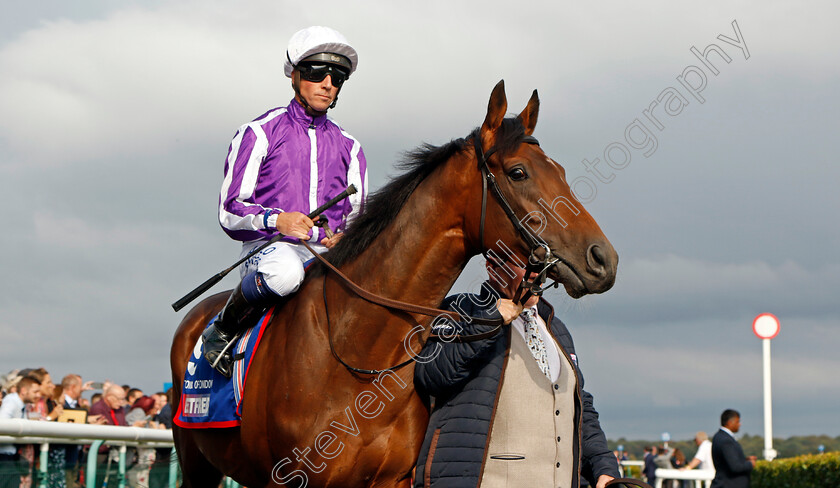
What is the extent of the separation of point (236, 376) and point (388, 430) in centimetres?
79

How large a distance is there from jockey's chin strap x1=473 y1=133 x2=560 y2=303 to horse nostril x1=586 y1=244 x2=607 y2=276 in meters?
0.12

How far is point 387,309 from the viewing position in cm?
348

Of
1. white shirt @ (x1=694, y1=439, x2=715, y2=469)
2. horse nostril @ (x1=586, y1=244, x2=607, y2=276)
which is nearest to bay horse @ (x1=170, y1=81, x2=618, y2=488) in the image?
horse nostril @ (x1=586, y1=244, x2=607, y2=276)

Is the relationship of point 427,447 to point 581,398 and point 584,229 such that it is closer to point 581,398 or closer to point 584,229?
point 581,398

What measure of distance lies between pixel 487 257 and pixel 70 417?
16.9 feet

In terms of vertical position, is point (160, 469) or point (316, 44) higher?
point (316, 44)

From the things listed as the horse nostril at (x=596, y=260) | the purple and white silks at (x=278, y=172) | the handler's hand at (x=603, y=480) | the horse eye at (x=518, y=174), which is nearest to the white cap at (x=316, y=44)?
the purple and white silks at (x=278, y=172)

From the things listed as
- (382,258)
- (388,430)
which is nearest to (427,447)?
(388,430)

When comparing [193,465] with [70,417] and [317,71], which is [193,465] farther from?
[70,417]

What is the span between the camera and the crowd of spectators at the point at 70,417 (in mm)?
5129

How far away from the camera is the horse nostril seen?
3059 millimetres

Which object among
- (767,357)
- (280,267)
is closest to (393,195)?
(280,267)

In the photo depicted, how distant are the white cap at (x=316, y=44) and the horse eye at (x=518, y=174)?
133 cm

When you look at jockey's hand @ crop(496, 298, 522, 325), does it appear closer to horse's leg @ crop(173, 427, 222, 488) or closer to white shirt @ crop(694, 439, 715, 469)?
horse's leg @ crop(173, 427, 222, 488)
